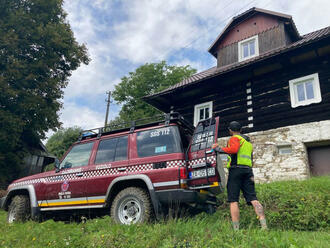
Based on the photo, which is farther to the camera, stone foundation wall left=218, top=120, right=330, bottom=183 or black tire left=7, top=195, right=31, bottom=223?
stone foundation wall left=218, top=120, right=330, bottom=183

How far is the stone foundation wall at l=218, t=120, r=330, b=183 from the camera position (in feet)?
27.7

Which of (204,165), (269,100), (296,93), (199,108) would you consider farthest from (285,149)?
(204,165)

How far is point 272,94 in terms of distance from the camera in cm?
1011

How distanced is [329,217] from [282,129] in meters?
5.24

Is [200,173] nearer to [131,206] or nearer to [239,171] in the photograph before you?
[239,171]

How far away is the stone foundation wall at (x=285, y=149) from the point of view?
843cm

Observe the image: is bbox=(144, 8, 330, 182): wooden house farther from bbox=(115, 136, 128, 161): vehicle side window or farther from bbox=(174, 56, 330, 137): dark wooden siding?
bbox=(115, 136, 128, 161): vehicle side window

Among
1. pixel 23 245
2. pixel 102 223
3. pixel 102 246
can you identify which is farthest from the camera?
pixel 102 223

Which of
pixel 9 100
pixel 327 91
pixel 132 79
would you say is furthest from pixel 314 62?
pixel 132 79

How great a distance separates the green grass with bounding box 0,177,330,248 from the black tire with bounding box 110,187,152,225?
0.21m

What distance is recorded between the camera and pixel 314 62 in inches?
367

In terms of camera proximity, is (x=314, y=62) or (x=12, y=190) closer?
(x=12, y=190)

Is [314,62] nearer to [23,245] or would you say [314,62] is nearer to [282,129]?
[282,129]

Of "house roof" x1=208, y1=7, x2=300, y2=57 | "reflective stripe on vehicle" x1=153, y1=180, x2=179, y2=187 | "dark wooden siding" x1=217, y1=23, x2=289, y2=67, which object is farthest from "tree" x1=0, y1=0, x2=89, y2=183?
"reflective stripe on vehicle" x1=153, y1=180, x2=179, y2=187
